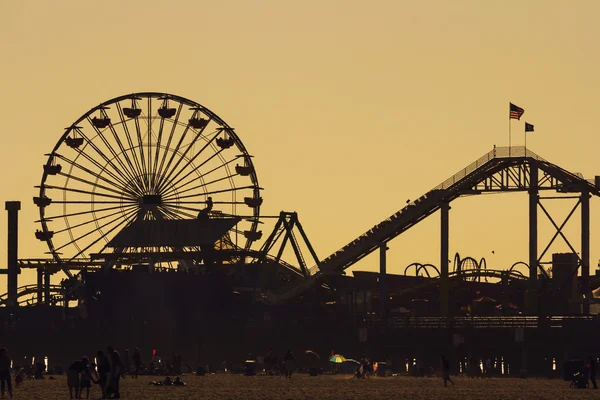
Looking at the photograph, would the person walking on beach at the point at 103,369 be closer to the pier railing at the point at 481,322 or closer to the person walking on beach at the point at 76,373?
the person walking on beach at the point at 76,373

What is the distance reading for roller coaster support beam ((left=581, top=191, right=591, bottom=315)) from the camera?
380 feet

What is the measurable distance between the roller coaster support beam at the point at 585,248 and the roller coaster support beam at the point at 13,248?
39933 millimetres

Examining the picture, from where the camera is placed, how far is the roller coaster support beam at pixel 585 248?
11594cm

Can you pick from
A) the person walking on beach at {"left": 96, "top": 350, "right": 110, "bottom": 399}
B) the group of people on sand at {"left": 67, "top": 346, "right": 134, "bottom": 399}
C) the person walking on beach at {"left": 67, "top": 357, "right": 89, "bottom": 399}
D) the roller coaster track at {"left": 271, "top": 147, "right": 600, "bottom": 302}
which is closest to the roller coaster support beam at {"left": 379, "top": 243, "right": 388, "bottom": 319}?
the roller coaster track at {"left": 271, "top": 147, "right": 600, "bottom": 302}

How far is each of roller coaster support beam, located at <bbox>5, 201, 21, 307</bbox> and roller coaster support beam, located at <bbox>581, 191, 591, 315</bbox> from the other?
39933mm

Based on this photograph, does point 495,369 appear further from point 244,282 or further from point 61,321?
point 61,321

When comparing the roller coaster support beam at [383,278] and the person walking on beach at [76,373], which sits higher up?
the roller coaster support beam at [383,278]

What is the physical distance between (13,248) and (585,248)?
41294 millimetres

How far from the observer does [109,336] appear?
120m

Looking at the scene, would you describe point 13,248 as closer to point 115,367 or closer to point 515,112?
point 515,112

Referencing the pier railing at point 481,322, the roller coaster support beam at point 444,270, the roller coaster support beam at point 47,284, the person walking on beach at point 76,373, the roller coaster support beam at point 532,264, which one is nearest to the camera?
the person walking on beach at point 76,373

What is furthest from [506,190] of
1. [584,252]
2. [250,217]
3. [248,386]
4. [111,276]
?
[248,386]

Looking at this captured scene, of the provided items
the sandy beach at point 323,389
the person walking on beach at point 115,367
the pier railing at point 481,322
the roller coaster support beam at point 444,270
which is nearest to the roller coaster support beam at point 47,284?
the pier railing at point 481,322

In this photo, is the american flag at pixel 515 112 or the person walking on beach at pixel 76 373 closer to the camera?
the person walking on beach at pixel 76 373
